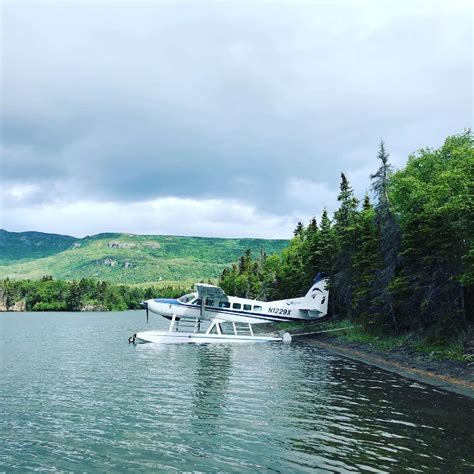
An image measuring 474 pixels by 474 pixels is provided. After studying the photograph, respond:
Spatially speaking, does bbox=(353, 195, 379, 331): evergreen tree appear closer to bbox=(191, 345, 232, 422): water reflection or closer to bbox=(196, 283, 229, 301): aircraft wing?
bbox=(196, 283, 229, 301): aircraft wing

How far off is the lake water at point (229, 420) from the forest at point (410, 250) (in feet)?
24.1

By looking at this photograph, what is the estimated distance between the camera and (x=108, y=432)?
12602 millimetres

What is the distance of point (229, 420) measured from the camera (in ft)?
45.6

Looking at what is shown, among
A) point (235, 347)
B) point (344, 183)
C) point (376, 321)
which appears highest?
point (344, 183)

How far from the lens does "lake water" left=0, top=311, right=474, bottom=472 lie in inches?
406

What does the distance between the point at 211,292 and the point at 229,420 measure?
23938 mm

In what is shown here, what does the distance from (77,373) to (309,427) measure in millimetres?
14561

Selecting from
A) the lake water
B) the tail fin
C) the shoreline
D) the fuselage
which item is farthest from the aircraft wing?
the lake water

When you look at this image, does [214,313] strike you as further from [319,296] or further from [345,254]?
[345,254]

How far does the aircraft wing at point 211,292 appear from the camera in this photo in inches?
1438

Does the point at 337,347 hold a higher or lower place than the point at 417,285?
lower

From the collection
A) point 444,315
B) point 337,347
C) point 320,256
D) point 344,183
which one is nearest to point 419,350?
point 444,315

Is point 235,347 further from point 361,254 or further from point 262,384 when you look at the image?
point 262,384

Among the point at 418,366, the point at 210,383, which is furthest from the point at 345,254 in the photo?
the point at 210,383
